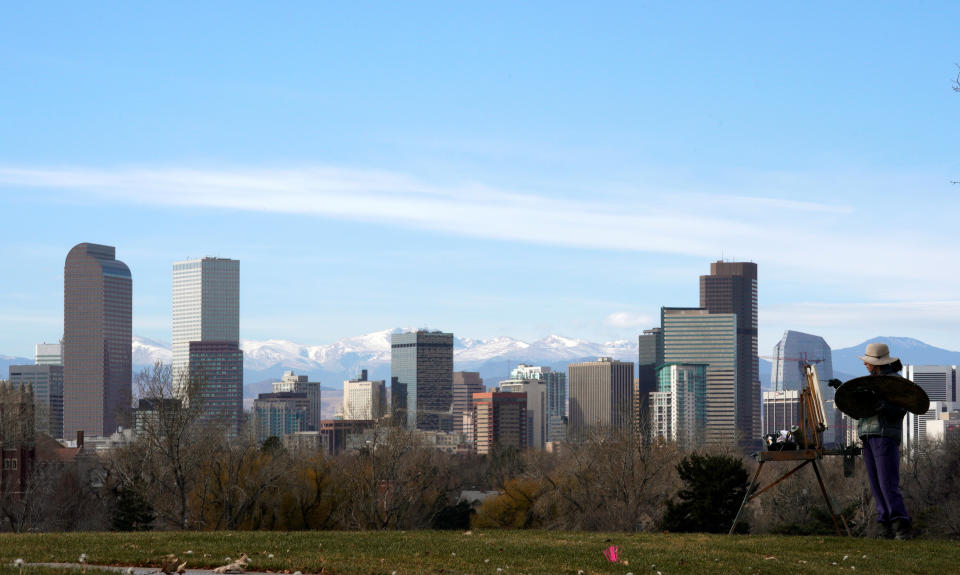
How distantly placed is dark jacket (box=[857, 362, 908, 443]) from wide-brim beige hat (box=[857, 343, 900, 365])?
16cm

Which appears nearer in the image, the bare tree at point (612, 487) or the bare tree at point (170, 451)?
the bare tree at point (170, 451)

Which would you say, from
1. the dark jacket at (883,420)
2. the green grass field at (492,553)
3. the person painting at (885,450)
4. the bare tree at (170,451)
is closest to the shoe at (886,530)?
the person painting at (885,450)

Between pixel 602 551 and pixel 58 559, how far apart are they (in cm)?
965

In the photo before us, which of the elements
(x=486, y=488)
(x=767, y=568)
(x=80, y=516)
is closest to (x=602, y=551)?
(x=767, y=568)

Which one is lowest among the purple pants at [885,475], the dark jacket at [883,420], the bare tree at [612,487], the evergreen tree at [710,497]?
the bare tree at [612,487]

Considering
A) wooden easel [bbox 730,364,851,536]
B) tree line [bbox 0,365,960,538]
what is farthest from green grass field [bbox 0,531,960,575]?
tree line [bbox 0,365,960,538]

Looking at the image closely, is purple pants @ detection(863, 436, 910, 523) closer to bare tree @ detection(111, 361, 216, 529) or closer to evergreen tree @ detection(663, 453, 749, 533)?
evergreen tree @ detection(663, 453, 749, 533)

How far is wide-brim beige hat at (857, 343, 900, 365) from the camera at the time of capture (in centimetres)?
2555

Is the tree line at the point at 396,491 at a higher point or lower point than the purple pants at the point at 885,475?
lower

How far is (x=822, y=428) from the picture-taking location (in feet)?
89.6

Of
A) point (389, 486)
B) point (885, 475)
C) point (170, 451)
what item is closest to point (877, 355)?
point (885, 475)

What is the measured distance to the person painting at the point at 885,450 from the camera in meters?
25.1

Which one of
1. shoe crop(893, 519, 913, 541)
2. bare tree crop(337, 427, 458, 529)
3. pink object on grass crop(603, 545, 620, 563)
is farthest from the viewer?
bare tree crop(337, 427, 458, 529)

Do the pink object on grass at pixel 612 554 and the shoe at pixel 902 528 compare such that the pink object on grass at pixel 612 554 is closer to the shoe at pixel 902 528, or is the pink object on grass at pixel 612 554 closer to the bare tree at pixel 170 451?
the shoe at pixel 902 528
